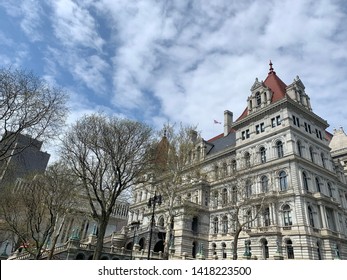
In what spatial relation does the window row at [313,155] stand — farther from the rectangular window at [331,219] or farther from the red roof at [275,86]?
the red roof at [275,86]

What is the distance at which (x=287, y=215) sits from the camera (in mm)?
30219

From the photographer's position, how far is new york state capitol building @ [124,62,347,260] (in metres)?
29.3

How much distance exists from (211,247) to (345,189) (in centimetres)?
2266

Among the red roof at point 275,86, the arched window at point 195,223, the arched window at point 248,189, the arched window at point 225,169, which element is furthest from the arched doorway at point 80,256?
the red roof at point 275,86

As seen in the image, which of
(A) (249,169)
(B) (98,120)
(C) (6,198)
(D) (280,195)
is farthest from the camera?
(A) (249,169)

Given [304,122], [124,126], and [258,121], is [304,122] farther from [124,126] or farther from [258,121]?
[124,126]

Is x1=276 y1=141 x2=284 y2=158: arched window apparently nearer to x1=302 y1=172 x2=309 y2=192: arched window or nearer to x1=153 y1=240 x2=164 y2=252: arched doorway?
x1=302 y1=172 x2=309 y2=192: arched window

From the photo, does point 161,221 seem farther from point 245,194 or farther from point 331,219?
point 331,219

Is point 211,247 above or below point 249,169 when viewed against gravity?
below

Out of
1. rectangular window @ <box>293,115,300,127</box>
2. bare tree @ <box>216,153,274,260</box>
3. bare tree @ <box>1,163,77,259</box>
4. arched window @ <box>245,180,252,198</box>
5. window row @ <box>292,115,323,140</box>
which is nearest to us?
Answer: bare tree @ <box>1,163,77,259</box>

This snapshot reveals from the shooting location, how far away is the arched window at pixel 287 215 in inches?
1172

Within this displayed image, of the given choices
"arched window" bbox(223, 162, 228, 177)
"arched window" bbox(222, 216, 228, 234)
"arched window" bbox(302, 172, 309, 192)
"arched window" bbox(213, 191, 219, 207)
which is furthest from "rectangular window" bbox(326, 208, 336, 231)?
"arched window" bbox(213, 191, 219, 207)

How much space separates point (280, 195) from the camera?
3114cm

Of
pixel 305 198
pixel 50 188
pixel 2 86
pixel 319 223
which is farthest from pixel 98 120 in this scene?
pixel 319 223
